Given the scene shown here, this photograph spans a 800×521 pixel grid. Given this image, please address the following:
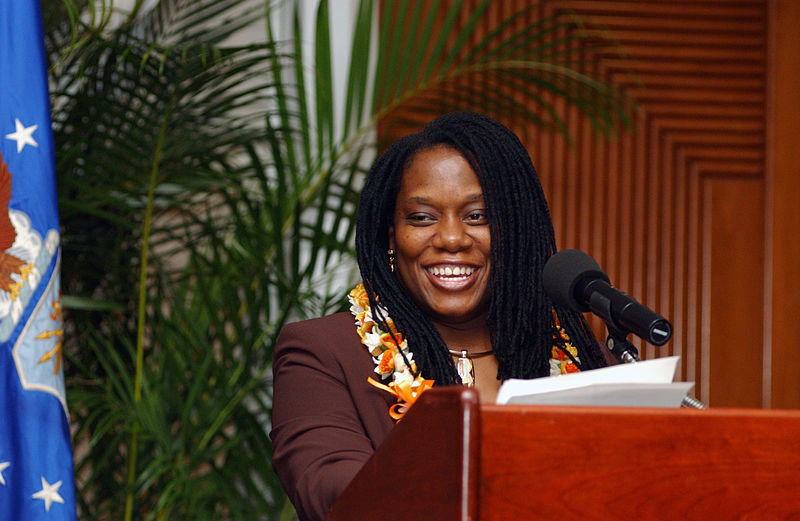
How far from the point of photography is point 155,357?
284 cm

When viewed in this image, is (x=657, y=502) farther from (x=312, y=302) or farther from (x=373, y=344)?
(x=312, y=302)

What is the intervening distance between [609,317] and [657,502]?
12.0 inches

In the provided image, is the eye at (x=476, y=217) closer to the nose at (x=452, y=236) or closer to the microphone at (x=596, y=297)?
the nose at (x=452, y=236)

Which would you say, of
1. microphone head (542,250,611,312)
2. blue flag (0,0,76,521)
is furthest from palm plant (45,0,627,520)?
microphone head (542,250,611,312)

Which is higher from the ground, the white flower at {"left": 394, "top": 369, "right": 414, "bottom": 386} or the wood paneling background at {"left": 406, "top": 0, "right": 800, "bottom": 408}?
the wood paneling background at {"left": 406, "top": 0, "right": 800, "bottom": 408}

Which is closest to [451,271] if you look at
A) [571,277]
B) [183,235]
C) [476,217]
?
[476,217]

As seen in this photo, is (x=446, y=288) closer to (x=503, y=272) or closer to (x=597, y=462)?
(x=503, y=272)

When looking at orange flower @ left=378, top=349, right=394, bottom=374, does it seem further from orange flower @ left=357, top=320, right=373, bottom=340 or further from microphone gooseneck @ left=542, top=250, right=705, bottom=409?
microphone gooseneck @ left=542, top=250, right=705, bottom=409

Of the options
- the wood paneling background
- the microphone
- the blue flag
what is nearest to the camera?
the microphone

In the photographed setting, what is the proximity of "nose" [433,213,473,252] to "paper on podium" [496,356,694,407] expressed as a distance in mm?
696

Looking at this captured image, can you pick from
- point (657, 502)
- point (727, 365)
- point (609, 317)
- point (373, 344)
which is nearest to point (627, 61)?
point (727, 365)

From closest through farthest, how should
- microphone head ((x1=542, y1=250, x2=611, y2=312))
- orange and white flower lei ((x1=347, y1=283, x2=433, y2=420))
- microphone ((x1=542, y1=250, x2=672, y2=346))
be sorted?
microphone ((x1=542, y1=250, x2=672, y2=346)) < microphone head ((x1=542, y1=250, x2=611, y2=312)) < orange and white flower lei ((x1=347, y1=283, x2=433, y2=420))

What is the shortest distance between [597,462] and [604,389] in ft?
0.32

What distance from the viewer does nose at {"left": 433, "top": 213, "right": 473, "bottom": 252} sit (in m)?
1.75
